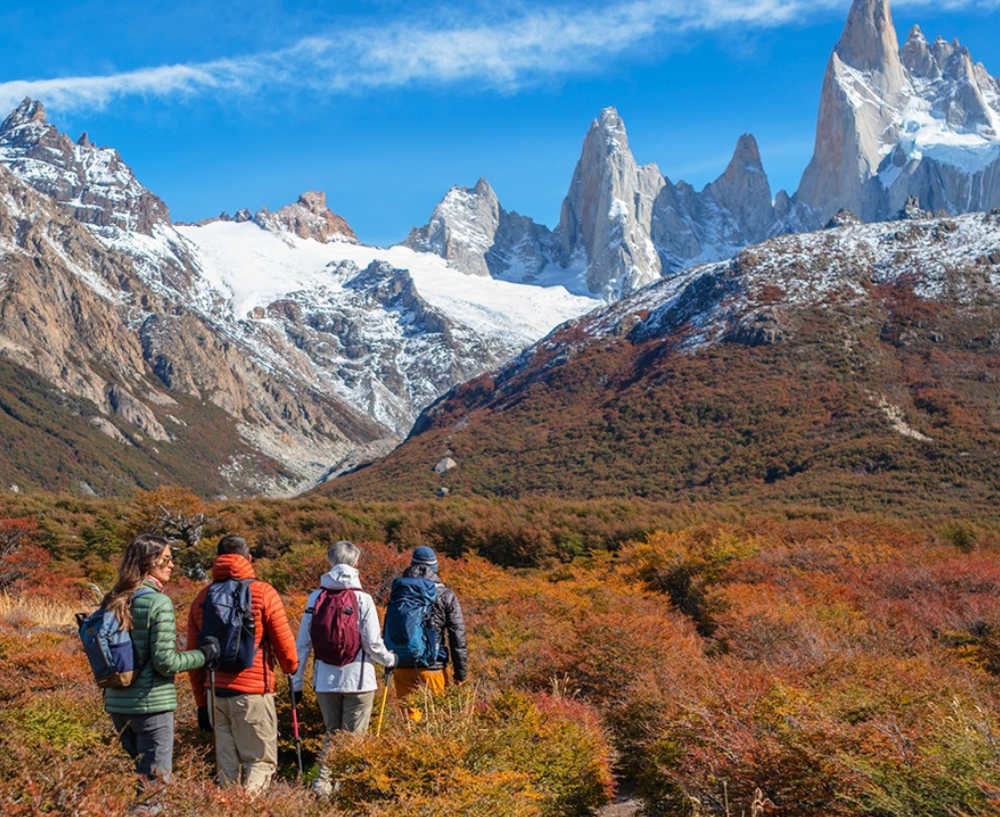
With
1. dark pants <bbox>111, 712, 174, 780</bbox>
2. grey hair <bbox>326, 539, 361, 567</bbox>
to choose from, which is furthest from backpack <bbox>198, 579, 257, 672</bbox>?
grey hair <bbox>326, 539, 361, 567</bbox>

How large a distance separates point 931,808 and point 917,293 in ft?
195

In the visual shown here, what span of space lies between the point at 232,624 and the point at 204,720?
2.42 ft

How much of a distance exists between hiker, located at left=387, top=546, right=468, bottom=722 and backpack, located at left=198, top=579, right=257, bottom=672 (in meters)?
1.52

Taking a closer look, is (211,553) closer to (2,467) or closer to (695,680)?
(695,680)

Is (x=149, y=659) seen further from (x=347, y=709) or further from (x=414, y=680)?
(x=414, y=680)

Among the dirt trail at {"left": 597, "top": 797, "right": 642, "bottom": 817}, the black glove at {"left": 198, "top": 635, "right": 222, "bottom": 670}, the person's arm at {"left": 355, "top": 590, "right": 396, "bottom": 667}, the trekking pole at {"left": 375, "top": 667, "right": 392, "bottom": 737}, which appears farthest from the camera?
the dirt trail at {"left": 597, "top": 797, "right": 642, "bottom": 817}

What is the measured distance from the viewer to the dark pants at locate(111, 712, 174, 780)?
469cm

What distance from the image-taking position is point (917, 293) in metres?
56.7

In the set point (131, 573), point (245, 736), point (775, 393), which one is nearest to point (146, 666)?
point (131, 573)

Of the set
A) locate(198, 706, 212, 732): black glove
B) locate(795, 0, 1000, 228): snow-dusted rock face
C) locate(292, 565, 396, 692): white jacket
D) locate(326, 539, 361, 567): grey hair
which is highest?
locate(795, 0, 1000, 228): snow-dusted rock face

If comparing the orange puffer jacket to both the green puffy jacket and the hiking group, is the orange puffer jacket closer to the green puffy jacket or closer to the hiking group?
the hiking group

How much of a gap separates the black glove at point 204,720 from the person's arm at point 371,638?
3.43 feet

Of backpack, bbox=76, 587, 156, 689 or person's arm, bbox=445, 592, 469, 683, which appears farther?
person's arm, bbox=445, 592, 469, 683

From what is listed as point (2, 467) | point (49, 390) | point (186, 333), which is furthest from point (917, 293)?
point (186, 333)
